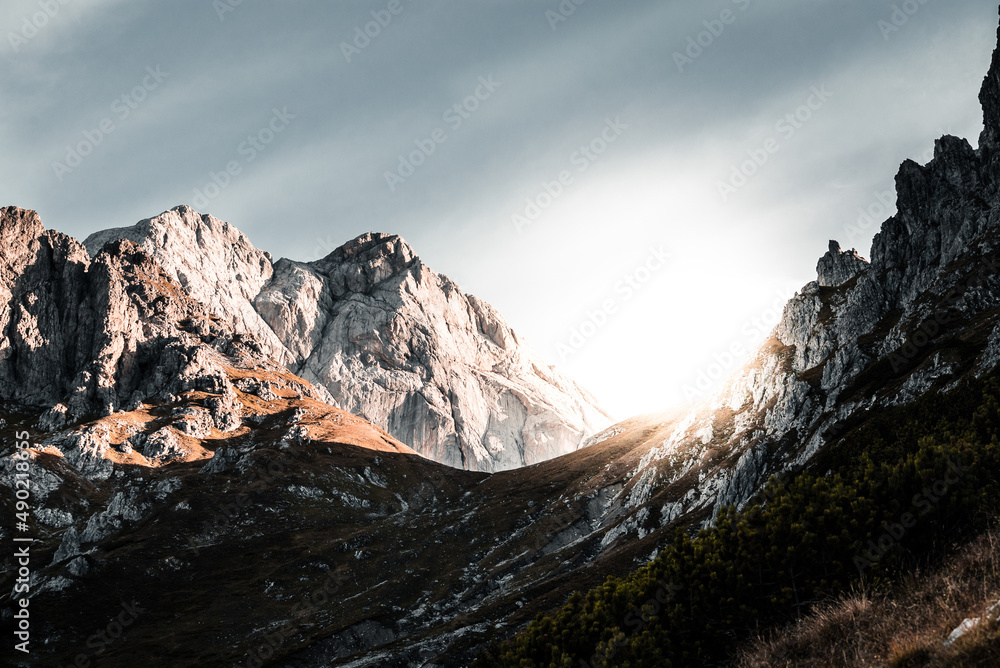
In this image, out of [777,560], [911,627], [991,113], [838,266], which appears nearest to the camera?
[911,627]

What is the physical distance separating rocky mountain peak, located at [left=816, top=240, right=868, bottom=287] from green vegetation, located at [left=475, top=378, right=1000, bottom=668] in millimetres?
162675

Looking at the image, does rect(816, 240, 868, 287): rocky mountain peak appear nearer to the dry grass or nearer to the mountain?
the mountain

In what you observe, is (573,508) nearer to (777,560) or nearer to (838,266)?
(838,266)

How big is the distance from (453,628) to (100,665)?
177ft

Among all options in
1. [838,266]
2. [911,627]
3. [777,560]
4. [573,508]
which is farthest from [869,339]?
[911,627]

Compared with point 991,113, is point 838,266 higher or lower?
lower

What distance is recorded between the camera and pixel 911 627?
16844mm

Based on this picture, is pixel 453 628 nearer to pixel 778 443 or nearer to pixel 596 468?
pixel 778 443

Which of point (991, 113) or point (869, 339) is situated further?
point (991, 113)

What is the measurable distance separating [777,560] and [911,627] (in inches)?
464

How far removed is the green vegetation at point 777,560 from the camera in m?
26.0

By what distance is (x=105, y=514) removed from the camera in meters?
145

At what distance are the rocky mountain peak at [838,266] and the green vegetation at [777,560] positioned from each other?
16267cm

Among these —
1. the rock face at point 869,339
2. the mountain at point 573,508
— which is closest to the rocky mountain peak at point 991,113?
the rock face at point 869,339
